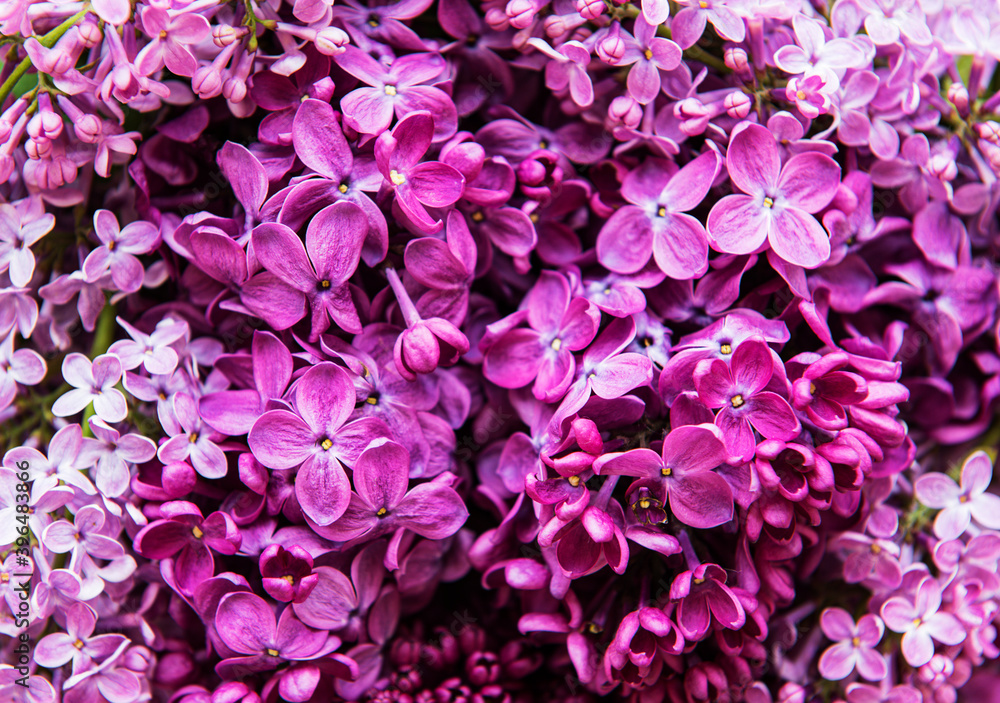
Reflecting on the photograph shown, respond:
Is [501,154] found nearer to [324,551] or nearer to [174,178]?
[174,178]

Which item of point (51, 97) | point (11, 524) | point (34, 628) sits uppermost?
point (51, 97)

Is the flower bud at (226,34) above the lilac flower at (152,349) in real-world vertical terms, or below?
above

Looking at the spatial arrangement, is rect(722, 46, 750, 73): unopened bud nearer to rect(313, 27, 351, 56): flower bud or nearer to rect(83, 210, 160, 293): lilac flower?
rect(313, 27, 351, 56): flower bud

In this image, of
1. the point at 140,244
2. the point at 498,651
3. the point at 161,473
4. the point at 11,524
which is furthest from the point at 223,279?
the point at 498,651

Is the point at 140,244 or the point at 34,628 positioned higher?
the point at 140,244

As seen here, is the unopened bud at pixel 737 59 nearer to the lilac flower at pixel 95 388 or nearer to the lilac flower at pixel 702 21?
the lilac flower at pixel 702 21

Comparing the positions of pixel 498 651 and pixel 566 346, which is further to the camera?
pixel 498 651

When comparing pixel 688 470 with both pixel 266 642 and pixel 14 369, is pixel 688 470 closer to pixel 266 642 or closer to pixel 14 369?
pixel 266 642

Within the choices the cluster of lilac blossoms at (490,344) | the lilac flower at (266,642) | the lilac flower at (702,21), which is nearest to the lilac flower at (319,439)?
the cluster of lilac blossoms at (490,344)
